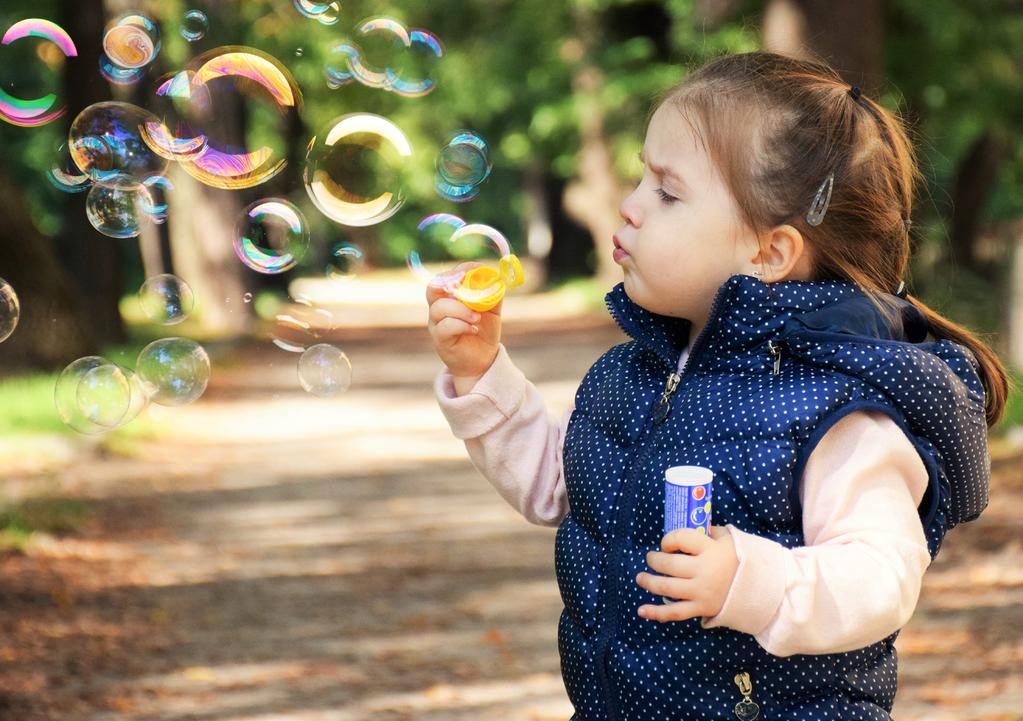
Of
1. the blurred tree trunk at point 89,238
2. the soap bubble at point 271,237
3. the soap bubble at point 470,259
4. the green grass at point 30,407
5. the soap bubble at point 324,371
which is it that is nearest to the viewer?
the soap bubble at point 470,259

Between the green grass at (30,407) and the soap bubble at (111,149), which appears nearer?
the soap bubble at (111,149)

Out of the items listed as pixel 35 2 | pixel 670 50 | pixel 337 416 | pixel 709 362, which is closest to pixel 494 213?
pixel 670 50

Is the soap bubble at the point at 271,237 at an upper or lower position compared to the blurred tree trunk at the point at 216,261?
upper

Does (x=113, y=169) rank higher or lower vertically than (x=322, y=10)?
lower

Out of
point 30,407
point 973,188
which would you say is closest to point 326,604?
point 30,407

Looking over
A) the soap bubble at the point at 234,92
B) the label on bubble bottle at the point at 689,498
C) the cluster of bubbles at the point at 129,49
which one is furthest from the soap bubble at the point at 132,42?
the label on bubble bottle at the point at 689,498

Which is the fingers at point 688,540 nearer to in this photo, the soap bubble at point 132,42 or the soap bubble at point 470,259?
the soap bubble at point 470,259

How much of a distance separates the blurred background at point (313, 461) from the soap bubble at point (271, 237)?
0.16 feet

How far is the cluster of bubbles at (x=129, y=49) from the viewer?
3.98 metres

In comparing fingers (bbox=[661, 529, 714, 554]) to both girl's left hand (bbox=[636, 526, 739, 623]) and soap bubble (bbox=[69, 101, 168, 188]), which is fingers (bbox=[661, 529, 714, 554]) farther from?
soap bubble (bbox=[69, 101, 168, 188])

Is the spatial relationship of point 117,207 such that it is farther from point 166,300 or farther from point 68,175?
point 166,300

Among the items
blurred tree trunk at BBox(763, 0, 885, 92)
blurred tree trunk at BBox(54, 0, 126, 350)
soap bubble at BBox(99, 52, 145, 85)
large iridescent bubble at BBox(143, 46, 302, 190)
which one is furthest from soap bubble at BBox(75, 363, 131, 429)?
blurred tree trunk at BBox(54, 0, 126, 350)

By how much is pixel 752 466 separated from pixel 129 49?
2.83 metres

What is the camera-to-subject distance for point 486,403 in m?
2.31
